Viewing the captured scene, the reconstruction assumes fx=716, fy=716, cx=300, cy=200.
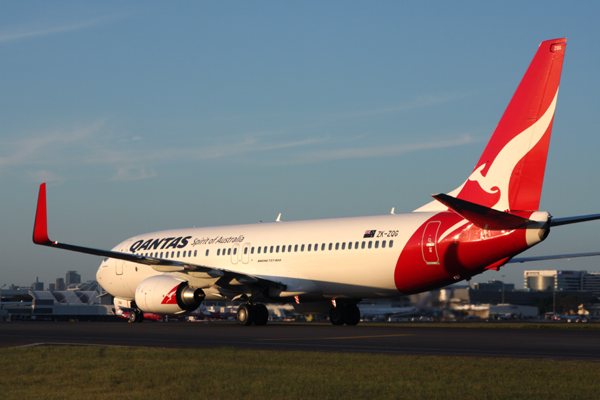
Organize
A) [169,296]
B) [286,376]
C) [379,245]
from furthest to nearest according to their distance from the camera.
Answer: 1. [169,296]
2. [379,245]
3. [286,376]

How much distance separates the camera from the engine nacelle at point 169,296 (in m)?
27.5

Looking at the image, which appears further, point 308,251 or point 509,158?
point 308,251

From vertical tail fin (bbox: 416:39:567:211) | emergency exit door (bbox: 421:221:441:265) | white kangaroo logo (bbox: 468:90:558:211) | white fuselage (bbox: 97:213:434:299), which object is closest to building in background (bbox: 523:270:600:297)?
white fuselage (bbox: 97:213:434:299)

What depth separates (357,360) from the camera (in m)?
11.9

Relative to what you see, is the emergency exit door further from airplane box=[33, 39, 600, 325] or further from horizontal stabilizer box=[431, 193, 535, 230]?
horizontal stabilizer box=[431, 193, 535, 230]

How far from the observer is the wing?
2547cm

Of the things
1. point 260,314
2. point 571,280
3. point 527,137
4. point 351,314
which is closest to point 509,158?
point 527,137

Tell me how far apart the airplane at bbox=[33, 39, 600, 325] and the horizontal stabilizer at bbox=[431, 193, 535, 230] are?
29mm

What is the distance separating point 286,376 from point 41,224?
17844 mm

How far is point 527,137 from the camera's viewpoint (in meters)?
21.6

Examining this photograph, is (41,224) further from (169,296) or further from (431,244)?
(431,244)

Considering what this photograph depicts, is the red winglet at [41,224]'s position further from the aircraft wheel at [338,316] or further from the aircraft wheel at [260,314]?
the aircraft wheel at [338,316]

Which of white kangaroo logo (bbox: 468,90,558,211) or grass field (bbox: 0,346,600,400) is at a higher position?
white kangaroo logo (bbox: 468,90,558,211)

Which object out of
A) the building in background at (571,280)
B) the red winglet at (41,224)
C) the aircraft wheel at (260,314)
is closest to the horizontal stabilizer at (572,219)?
the aircraft wheel at (260,314)
